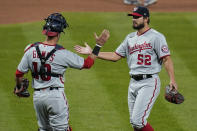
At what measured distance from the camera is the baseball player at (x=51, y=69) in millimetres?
8102

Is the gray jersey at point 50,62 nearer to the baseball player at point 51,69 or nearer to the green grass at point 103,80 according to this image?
the baseball player at point 51,69

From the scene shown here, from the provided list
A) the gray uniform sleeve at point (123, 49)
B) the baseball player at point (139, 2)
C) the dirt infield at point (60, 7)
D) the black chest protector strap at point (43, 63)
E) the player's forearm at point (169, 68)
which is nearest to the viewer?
the black chest protector strap at point (43, 63)

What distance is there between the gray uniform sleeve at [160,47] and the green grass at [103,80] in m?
1.88

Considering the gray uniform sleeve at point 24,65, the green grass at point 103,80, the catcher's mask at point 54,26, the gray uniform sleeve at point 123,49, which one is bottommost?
the green grass at point 103,80

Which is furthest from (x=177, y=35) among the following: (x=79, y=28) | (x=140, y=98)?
(x=140, y=98)

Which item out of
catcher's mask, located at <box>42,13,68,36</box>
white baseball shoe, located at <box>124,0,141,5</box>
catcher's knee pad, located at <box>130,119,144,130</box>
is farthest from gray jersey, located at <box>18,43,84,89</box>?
white baseball shoe, located at <box>124,0,141,5</box>

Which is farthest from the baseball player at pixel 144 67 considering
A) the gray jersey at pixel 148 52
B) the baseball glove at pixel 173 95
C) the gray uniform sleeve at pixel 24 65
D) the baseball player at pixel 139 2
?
the baseball player at pixel 139 2

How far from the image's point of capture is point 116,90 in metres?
12.5

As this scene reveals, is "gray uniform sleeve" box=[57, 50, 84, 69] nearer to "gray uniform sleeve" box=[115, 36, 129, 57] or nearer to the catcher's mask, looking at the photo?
the catcher's mask

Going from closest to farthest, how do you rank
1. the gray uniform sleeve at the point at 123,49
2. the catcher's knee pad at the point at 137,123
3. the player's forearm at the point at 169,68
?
the player's forearm at the point at 169,68 → the catcher's knee pad at the point at 137,123 → the gray uniform sleeve at the point at 123,49

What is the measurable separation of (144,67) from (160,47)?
43 cm

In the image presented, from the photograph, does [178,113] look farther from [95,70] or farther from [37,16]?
[37,16]

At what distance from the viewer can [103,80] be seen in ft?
42.5

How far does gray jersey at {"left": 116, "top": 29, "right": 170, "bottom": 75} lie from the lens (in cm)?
922
